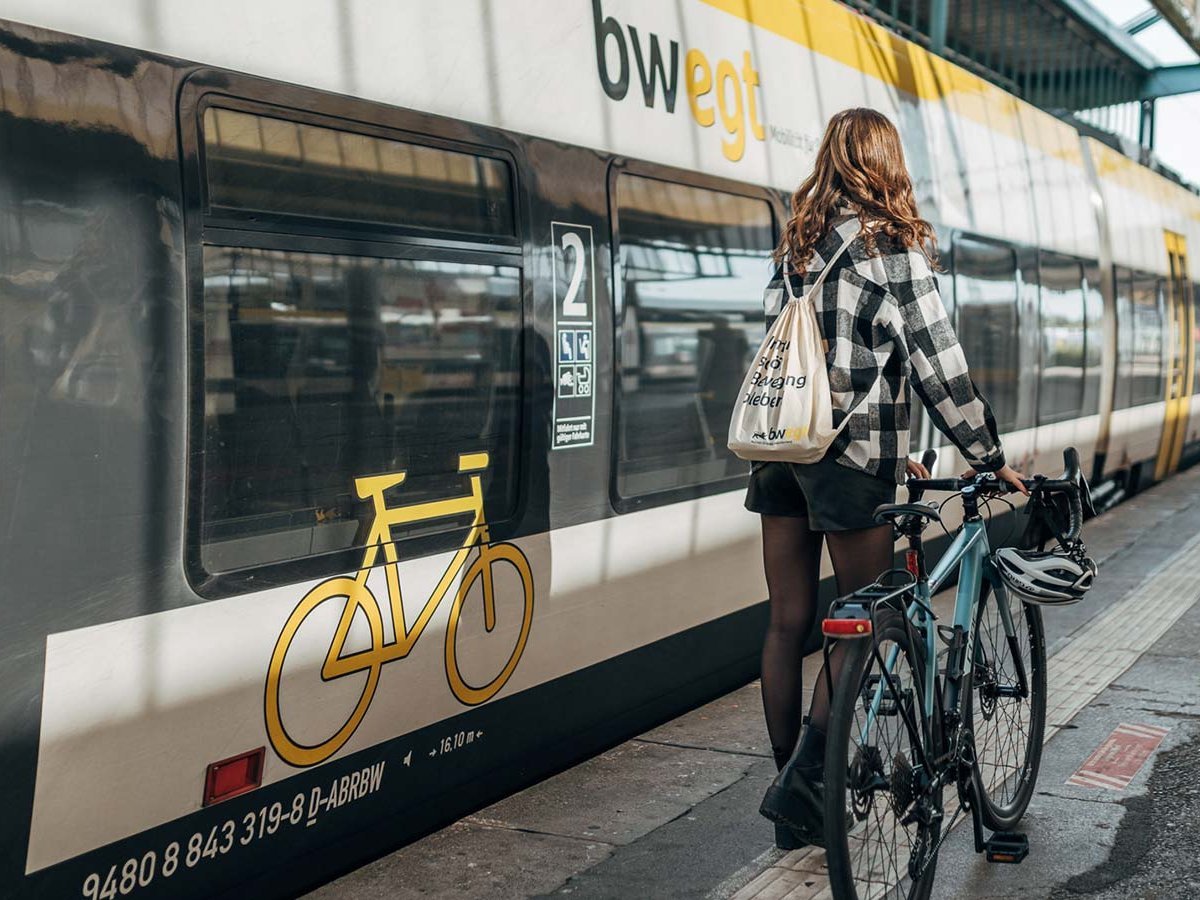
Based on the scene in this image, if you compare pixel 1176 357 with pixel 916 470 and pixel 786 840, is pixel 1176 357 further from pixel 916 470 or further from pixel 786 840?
pixel 786 840

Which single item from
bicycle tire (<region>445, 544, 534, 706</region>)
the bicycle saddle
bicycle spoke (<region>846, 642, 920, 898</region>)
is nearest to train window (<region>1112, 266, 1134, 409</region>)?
bicycle tire (<region>445, 544, 534, 706</region>)

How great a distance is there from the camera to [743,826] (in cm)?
404

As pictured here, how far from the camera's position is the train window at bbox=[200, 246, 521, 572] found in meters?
3.05

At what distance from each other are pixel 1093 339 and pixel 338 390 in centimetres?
857

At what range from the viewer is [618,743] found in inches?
191

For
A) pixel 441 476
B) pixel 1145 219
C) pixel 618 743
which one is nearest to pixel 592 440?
pixel 441 476

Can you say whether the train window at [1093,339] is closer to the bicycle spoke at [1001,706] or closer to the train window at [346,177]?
the bicycle spoke at [1001,706]

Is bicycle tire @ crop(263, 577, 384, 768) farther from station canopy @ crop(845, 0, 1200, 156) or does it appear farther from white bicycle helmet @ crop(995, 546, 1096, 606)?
station canopy @ crop(845, 0, 1200, 156)

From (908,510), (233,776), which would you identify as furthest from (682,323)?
(233,776)

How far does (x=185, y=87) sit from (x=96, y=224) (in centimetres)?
39

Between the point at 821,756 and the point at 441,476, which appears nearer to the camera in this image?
the point at 821,756

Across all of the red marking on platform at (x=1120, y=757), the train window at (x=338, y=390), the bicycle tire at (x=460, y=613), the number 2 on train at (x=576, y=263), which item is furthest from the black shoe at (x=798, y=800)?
the number 2 on train at (x=576, y=263)

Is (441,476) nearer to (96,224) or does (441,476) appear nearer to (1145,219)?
(96,224)

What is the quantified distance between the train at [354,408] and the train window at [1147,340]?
761 cm
